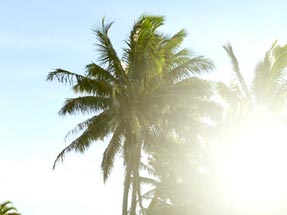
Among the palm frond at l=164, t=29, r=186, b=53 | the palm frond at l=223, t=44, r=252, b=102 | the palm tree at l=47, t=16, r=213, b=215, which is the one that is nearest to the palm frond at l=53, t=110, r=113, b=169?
the palm tree at l=47, t=16, r=213, b=215

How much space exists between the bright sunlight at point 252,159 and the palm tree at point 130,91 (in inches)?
151

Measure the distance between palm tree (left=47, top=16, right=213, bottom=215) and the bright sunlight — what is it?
3.84m

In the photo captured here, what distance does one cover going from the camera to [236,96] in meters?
26.2

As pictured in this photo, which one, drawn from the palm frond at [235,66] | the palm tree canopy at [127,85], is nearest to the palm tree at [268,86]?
the palm frond at [235,66]

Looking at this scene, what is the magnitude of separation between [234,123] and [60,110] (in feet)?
29.3

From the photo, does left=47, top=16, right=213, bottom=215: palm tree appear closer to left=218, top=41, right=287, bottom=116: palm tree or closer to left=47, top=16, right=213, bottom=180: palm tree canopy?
left=47, top=16, right=213, bottom=180: palm tree canopy

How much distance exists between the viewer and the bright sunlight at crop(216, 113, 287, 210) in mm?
22000

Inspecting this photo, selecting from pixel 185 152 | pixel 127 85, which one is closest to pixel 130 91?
pixel 127 85

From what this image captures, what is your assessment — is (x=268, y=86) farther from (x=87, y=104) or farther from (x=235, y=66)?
(x=87, y=104)

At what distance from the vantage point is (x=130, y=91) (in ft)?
71.9

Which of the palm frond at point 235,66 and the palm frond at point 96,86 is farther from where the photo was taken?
the palm frond at point 235,66

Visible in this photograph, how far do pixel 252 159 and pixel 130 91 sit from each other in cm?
707

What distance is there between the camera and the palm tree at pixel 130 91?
70.2ft

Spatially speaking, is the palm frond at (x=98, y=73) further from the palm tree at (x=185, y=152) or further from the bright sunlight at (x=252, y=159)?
the bright sunlight at (x=252, y=159)
